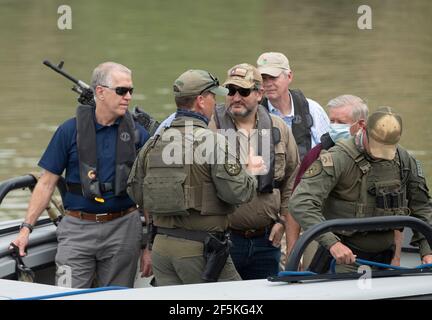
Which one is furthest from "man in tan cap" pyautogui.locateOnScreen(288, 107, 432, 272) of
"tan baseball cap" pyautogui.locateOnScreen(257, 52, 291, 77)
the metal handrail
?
"tan baseball cap" pyautogui.locateOnScreen(257, 52, 291, 77)

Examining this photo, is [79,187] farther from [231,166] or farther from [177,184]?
[231,166]

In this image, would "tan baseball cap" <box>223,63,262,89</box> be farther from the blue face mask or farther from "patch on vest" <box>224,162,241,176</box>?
"patch on vest" <box>224,162,241,176</box>

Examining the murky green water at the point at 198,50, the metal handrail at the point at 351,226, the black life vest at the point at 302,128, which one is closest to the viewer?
the metal handrail at the point at 351,226

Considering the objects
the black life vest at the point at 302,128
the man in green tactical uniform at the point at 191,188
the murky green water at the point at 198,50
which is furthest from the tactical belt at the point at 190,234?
the murky green water at the point at 198,50

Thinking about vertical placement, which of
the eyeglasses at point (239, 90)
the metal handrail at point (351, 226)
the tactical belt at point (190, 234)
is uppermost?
the eyeglasses at point (239, 90)

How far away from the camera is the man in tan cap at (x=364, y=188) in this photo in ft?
19.1

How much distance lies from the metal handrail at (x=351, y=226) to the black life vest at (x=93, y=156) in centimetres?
119

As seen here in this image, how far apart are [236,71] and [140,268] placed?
1136 millimetres

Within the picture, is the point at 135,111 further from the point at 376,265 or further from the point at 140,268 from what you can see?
the point at 376,265

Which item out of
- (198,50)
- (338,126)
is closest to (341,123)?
(338,126)

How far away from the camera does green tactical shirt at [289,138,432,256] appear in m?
5.82

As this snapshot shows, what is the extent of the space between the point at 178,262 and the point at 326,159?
32.6 inches

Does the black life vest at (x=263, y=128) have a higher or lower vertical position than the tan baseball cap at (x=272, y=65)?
lower

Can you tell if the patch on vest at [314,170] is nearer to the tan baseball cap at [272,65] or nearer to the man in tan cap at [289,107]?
the man in tan cap at [289,107]
